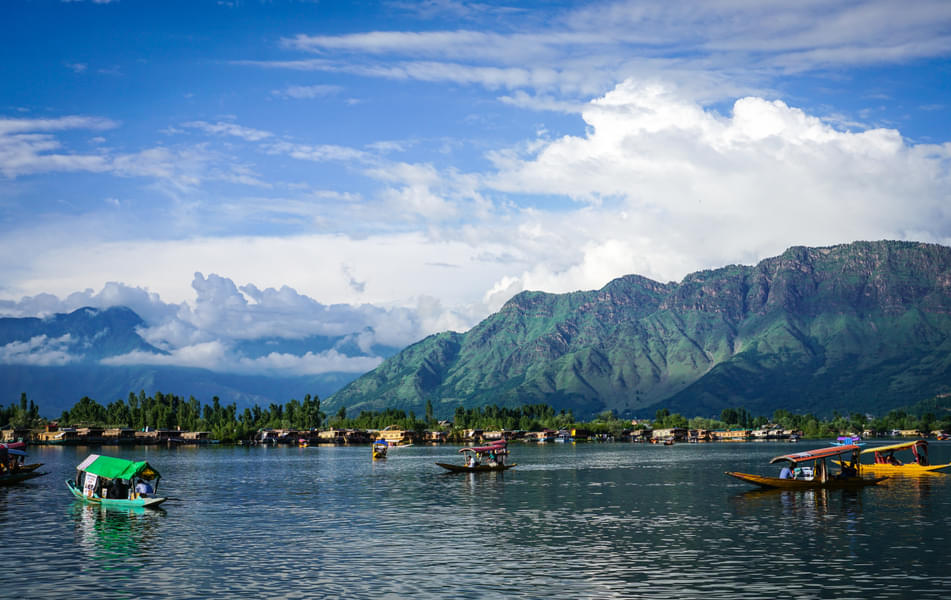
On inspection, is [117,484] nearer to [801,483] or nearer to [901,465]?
[801,483]

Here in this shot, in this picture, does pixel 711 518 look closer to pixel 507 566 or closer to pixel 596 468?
pixel 507 566

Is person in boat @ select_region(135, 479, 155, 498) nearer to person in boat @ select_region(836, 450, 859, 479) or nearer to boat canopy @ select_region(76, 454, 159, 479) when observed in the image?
boat canopy @ select_region(76, 454, 159, 479)

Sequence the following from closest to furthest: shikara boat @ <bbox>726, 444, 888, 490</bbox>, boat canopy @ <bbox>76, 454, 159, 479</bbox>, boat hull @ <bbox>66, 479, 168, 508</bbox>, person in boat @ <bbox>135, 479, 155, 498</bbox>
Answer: boat hull @ <bbox>66, 479, 168, 508</bbox> < boat canopy @ <bbox>76, 454, 159, 479</bbox> < person in boat @ <bbox>135, 479, 155, 498</bbox> < shikara boat @ <bbox>726, 444, 888, 490</bbox>

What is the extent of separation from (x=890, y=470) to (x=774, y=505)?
64125 mm

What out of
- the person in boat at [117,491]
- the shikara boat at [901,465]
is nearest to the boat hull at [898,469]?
the shikara boat at [901,465]

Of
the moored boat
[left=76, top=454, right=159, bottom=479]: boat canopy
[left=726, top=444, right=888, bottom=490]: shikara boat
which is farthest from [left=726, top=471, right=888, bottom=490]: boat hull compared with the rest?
[left=76, top=454, right=159, bottom=479]: boat canopy

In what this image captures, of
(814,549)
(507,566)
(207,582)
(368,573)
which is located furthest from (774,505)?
(207,582)

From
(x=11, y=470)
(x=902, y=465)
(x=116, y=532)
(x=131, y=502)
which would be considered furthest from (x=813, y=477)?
(x=11, y=470)

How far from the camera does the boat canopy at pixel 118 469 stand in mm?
100062

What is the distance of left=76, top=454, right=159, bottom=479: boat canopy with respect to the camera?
328ft

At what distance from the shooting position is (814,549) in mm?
70125

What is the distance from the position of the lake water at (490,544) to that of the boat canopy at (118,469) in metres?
4.70

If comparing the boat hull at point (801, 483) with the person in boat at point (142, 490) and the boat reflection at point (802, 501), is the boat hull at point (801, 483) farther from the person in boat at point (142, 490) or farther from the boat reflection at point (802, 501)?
the person in boat at point (142, 490)

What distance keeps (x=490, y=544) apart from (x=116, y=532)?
3776 cm
